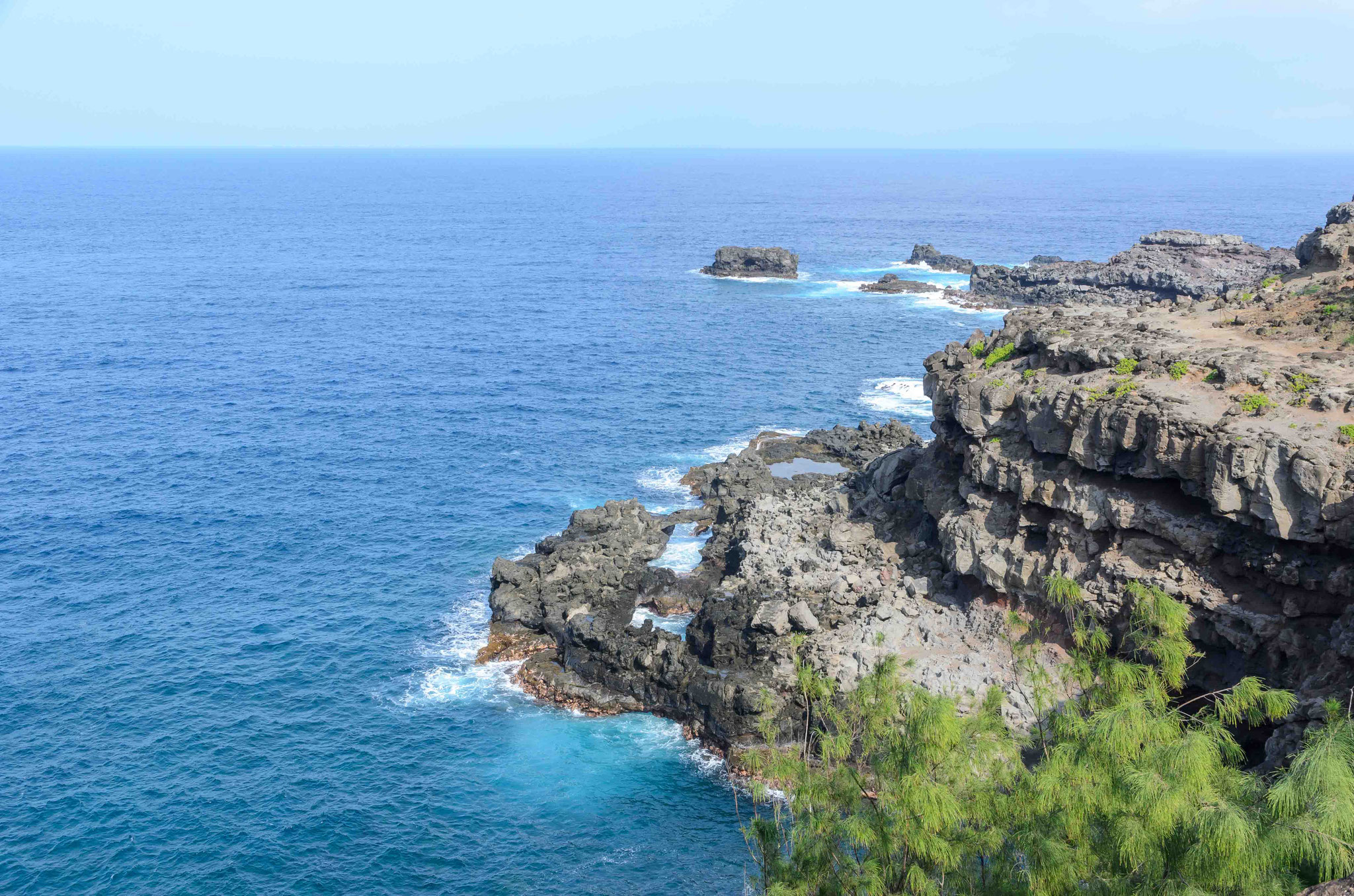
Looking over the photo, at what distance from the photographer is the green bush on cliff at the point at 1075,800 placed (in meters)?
24.5

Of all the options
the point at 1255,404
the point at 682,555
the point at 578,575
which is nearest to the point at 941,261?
the point at 682,555

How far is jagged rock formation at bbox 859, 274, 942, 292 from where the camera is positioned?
170m

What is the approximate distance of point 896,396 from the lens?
11162 cm

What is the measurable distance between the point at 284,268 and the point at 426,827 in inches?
6232

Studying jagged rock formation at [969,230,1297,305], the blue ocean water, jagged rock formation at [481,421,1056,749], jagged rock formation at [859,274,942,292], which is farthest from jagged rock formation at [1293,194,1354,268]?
jagged rock formation at [859,274,942,292]

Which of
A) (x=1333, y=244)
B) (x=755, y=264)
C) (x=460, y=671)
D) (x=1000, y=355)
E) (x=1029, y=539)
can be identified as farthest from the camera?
(x=755, y=264)

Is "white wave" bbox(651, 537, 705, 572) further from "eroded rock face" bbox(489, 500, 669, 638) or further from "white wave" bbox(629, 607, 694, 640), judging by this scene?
"white wave" bbox(629, 607, 694, 640)

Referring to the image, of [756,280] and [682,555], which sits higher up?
[756,280]

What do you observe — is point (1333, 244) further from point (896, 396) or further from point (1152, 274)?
point (1152, 274)

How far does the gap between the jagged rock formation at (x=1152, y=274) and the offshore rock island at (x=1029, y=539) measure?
74.9 m

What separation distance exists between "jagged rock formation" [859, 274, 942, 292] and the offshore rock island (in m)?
99.3

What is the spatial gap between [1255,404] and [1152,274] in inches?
4295

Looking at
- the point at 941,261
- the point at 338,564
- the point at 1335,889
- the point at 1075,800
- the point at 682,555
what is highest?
the point at 1335,889

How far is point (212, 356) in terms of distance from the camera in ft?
406
